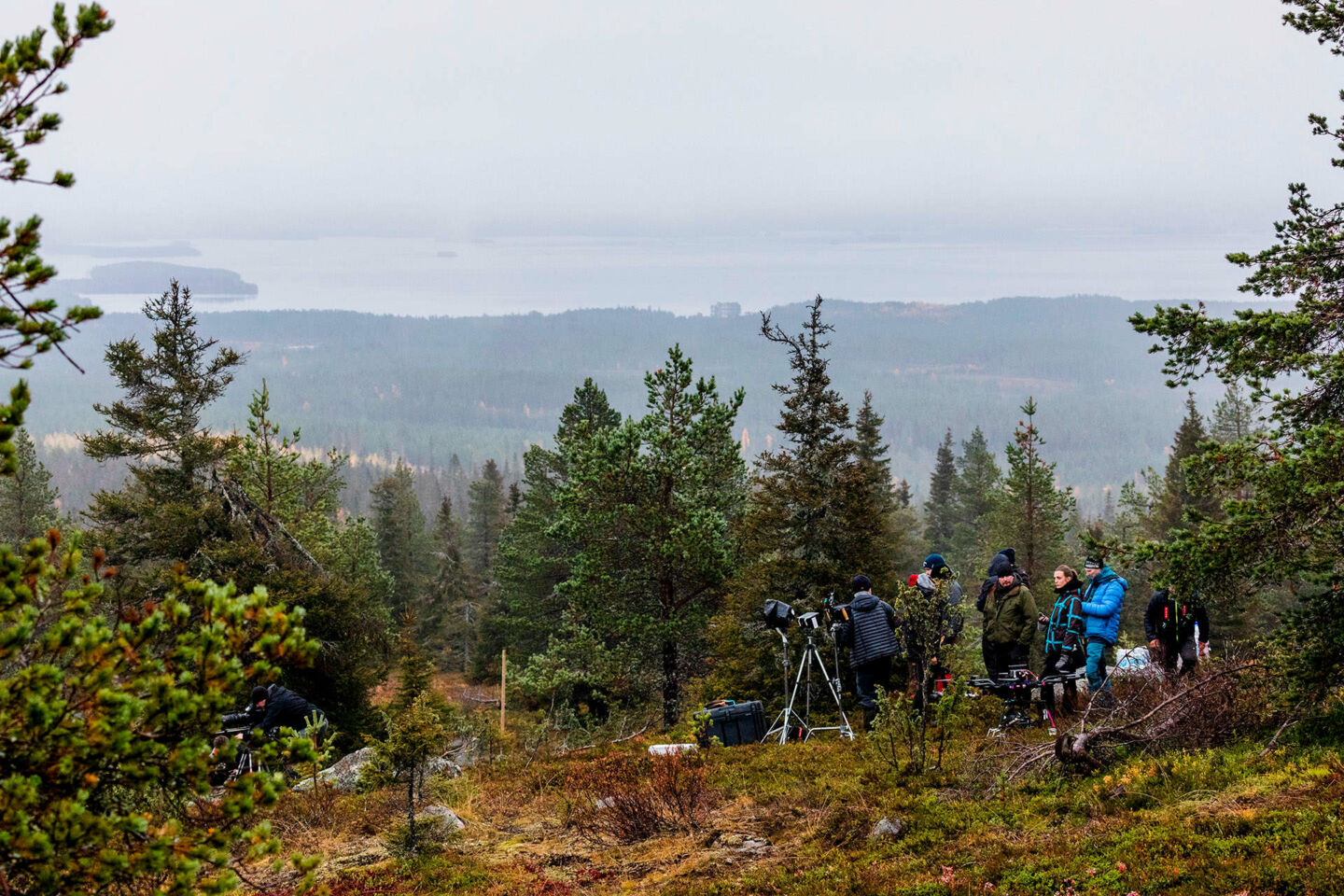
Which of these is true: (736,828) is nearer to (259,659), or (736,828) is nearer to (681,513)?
(259,659)

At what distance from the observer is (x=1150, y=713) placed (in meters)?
7.73

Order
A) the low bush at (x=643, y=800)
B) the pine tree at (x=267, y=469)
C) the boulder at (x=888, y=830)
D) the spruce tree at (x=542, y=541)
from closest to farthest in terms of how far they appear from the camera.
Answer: the boulder at (x=888, y=830)
the low bush at (x=643, y=800)
the pine tree at (x=267, y=469)
the spruce tree at (x=542, y=541)

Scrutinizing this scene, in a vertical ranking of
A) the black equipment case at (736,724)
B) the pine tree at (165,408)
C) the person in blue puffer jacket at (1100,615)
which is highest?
the pine tree at (165,408)

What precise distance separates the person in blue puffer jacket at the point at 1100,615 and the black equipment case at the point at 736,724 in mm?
4764

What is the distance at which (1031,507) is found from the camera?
83.7 feet

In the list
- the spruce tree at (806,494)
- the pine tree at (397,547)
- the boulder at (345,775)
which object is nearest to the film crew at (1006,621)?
the spruce tree at (806,494)

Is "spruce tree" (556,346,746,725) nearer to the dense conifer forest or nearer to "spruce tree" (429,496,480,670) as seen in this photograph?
the dense conifer forest

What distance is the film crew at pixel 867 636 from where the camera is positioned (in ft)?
38.3

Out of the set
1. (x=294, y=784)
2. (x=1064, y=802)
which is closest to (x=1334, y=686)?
(x=1064, y=802)

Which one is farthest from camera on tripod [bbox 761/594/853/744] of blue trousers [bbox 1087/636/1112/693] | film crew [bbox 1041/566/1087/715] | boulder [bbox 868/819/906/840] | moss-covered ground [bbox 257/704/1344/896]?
boulder [bbox 868/819/906/840]

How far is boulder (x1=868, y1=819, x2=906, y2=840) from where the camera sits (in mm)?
7574

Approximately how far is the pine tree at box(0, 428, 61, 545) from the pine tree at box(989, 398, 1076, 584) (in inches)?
1533

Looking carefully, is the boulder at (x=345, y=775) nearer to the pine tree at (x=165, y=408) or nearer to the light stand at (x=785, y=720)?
the light stand at (x=785, y=720)

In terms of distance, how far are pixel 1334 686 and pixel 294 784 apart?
12588mm
